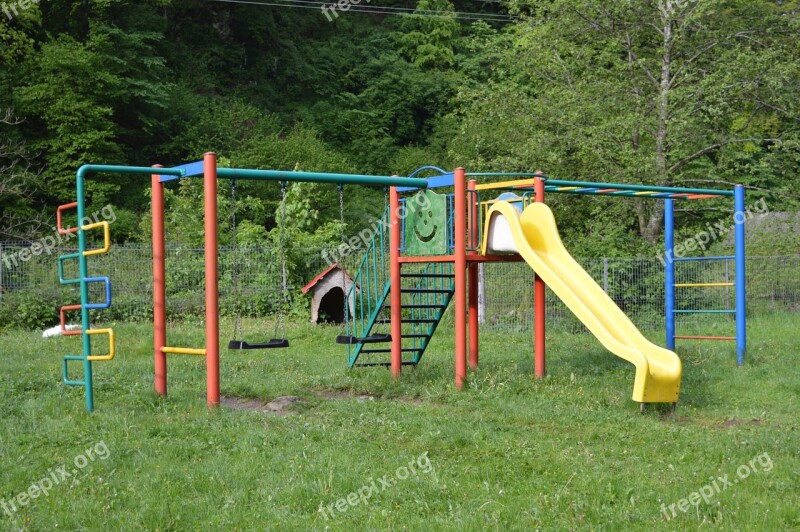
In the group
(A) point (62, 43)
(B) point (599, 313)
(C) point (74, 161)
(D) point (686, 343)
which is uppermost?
(A) point (62, 43)

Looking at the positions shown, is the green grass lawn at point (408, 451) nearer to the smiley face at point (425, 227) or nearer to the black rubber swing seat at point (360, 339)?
the black rubber swing seat at point (360, 339)

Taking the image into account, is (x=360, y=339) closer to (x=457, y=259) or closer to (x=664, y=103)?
(x=457, y=259)

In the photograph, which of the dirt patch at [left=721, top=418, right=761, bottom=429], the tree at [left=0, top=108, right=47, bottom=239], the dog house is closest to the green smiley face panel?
the dirt patch at [left=721, top=418, right=761, bottom=429]

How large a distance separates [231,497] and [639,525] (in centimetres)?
250

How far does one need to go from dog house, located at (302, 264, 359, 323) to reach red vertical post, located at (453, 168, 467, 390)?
6.99 metres

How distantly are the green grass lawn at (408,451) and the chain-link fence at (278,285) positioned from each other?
6.26m

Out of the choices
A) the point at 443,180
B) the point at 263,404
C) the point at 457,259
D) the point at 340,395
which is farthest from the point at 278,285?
the point at 263,404

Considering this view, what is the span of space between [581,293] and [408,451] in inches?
132

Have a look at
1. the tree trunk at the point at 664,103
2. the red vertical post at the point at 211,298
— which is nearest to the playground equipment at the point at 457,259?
the red vertical post at the point at 211,298

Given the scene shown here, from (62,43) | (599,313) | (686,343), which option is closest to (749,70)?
(686,343)

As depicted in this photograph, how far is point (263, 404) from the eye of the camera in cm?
892

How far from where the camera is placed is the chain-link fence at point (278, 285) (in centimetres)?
1683

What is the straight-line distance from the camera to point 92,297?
1797 cm

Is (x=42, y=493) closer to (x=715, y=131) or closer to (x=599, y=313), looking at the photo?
(x=599, y=313)
